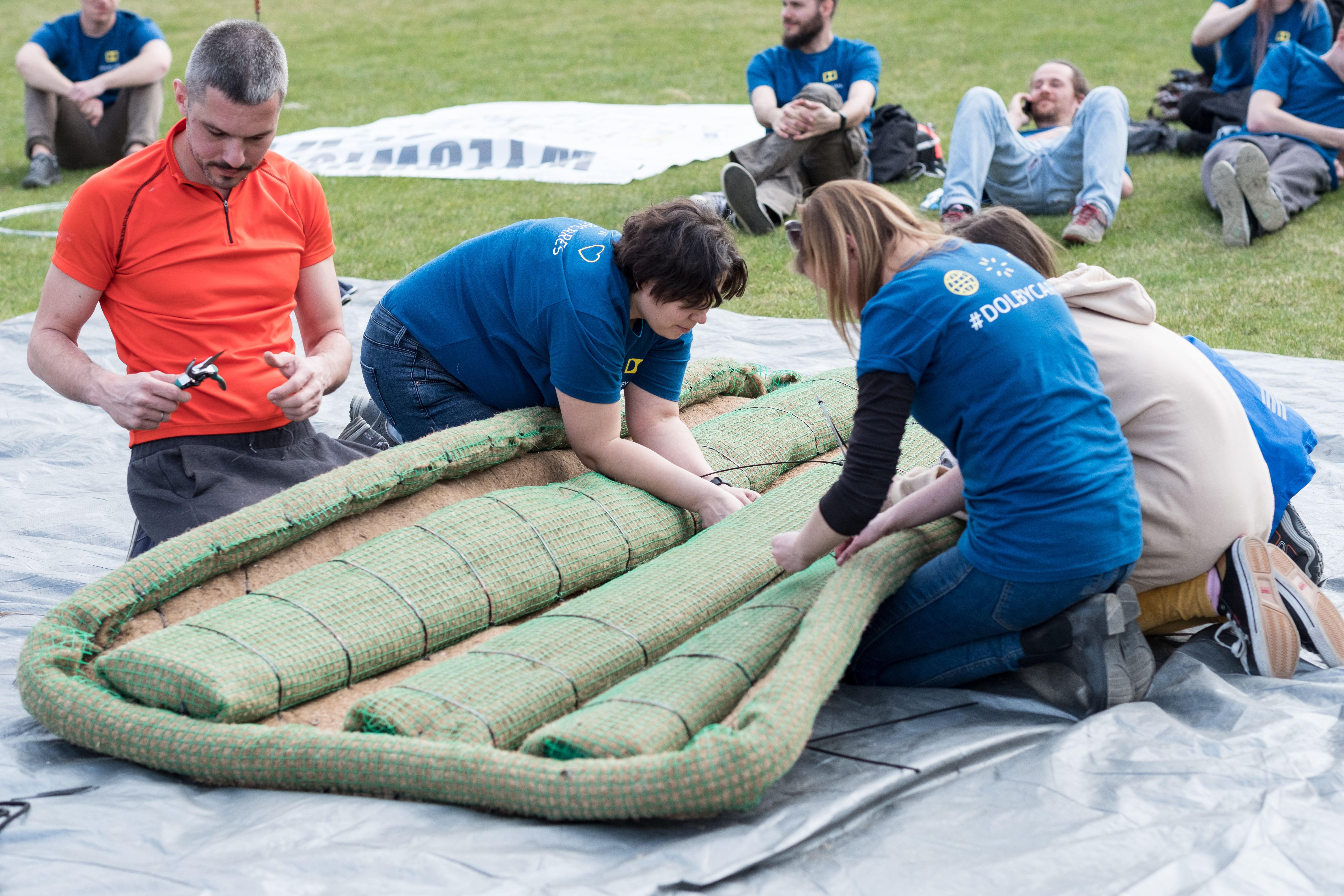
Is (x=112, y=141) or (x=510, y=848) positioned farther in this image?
(x=112, y=141)

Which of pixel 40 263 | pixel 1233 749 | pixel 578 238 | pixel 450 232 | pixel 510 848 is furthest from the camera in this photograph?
pixel 450 232

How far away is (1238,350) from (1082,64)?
315 inches

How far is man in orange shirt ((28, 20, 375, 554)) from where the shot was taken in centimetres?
273

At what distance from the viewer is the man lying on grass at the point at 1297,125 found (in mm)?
6180

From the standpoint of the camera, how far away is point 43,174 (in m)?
8.12

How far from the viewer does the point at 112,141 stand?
863cm

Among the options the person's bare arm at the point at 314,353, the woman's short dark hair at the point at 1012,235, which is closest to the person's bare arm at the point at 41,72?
the person's bare arm at the point at 314,353

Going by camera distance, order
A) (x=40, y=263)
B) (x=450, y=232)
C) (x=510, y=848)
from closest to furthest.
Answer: (x=510, y=848), (x=40, y=263), (x=450, y=232)

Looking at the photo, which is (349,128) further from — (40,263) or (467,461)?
(467,461)

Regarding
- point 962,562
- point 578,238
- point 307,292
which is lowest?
point 962,562

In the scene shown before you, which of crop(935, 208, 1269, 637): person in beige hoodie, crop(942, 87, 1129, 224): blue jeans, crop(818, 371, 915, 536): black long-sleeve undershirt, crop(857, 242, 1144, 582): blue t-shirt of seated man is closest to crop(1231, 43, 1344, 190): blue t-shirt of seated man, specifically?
crop(942, 87, 1129, 224): blue jeans

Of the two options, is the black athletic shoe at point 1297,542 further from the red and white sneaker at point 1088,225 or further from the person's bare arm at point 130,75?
the person's bare arm at point 130,75

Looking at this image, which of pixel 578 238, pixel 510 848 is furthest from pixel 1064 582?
pixel 578 238

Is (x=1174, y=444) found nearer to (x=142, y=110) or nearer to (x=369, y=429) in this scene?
(x=369, y=429)
